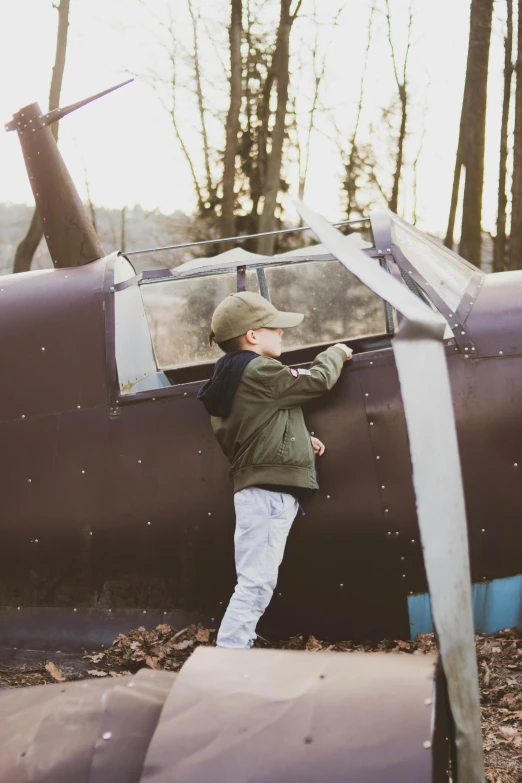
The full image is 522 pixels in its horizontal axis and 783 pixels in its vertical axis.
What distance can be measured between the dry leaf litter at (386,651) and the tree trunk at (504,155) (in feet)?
52.9

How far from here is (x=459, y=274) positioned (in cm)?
447

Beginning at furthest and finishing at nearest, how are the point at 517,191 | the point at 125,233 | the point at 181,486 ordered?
the point at 125,233
the point at 517,191
the point at 181,486

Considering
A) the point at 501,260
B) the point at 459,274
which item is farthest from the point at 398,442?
the point at 501,260

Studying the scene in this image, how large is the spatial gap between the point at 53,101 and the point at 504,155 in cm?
1200

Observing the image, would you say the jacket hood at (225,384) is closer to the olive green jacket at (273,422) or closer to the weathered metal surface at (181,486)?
the olive green jacket at (273,422)

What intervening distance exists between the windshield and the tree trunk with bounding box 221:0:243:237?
11564 mm

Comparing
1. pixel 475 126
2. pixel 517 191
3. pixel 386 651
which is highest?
pixel 475 126

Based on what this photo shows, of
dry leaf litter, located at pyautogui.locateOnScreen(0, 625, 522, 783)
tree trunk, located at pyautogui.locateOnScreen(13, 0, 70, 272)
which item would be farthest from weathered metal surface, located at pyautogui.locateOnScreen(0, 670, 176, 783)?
tree trunk, located at pyautogui.locateOnScreen(13, 0, 70, 272)

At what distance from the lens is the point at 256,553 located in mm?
3732

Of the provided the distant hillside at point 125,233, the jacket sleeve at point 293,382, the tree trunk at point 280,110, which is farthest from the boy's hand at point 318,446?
the distant hillside at point 125,233

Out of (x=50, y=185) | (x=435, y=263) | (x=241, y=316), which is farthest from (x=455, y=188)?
(x=241, y=316)

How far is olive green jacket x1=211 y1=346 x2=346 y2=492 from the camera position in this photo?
12.1ft

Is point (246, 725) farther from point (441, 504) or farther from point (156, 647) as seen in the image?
point (156, 647)

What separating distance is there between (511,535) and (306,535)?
916 millimetres
